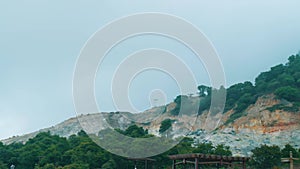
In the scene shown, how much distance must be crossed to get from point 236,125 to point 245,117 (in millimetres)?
1551

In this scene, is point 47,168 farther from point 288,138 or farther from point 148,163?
point 288,138

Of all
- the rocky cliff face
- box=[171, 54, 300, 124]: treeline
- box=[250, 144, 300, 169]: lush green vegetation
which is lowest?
box=[250, 144, 300, 169]: lush green vegetation

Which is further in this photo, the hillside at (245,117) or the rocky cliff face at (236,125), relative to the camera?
the hillside at (245,117)

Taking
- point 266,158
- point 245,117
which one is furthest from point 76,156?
point 245,117

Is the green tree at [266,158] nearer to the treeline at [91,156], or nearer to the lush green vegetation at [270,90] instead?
the treeline at [91,156]

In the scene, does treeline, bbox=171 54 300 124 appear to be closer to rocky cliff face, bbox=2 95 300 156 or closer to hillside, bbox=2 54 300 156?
hillside, bbox=2 54 300 156

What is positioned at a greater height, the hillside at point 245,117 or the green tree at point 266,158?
the hillside at point 245,117

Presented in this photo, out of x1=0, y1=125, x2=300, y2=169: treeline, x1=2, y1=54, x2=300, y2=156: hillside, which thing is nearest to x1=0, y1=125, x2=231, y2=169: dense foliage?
x1=0, y1=125, x2=300, y2=169: treeline

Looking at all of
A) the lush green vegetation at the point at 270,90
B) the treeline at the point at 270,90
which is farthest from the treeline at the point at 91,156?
the lush green vegetation at the point at 270,90

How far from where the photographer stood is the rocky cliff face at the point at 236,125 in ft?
105

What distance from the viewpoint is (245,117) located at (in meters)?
39.4

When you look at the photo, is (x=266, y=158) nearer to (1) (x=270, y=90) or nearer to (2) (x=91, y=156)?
(2) (x=91, y=156)

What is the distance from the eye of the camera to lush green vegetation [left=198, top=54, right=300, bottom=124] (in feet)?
127

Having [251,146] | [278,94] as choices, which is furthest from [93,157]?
[278,94]
